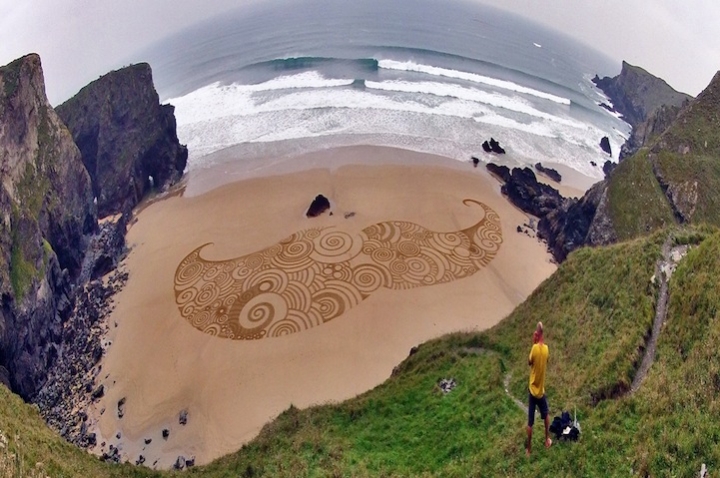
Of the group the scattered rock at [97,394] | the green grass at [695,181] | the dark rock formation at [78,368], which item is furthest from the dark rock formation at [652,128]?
the dark rock formation at [78,368]

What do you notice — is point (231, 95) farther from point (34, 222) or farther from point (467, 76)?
point (34, 222)

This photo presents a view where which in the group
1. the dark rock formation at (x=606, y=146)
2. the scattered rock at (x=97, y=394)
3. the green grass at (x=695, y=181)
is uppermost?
the dark rock formation at (x=606, y=146)

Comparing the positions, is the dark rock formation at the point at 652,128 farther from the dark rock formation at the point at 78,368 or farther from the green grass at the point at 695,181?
the dark rock formation at the point at 78,368

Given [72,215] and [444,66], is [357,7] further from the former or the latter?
[72,215]

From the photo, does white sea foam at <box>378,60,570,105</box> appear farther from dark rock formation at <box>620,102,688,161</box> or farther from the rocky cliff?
the rocky cliff

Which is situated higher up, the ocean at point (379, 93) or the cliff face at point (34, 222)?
the ocean at point (379, 93)

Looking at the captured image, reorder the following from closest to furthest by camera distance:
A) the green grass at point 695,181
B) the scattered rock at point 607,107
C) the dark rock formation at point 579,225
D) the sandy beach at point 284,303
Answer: the sandy beach at point 284,303, the green grass at point 695,181, the dark rock formation at point 579,225, the scattered rock at point 607,107
